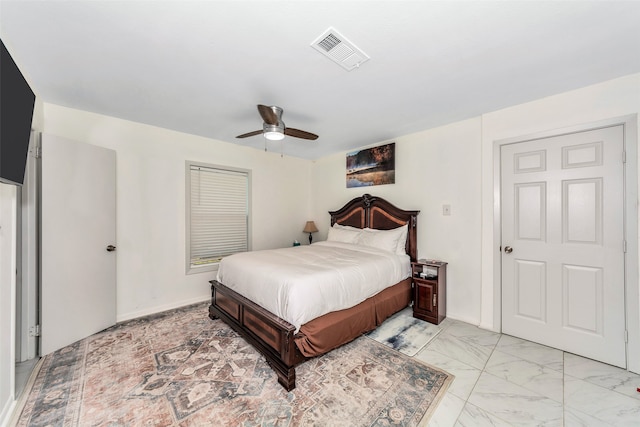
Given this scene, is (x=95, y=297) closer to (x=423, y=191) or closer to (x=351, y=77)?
(x=351, y=77)

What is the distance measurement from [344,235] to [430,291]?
155 centimetres

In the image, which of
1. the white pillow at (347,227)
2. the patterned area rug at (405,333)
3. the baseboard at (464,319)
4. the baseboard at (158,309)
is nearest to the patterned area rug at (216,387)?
the patterned area rug at (405,333)

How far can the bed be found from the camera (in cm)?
197

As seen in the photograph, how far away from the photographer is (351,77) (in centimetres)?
211

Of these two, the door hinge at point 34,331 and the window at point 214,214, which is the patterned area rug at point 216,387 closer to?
the door hinge at point 34,331

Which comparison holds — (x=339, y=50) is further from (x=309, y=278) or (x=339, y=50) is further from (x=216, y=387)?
(x=216, y=387)

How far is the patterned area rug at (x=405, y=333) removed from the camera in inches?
97.6

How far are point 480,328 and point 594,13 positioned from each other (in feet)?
9.77

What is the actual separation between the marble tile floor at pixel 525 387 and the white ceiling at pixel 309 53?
2.57 meters

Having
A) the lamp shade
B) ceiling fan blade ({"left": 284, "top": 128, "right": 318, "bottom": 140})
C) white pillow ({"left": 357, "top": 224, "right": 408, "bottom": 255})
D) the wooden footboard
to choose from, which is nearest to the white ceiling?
ceiling fan blade ({"left": 284, "top": 128, "right": 318, "bottom": 140})

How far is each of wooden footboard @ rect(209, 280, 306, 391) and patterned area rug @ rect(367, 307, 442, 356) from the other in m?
1.07

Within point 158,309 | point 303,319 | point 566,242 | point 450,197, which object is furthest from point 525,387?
point 158,309

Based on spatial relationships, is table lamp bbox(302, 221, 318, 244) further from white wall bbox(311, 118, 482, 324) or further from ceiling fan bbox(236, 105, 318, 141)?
ceiling fan bbox(236, 105, 318, 141)

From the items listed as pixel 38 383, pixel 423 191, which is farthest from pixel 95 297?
pixel 423 191
